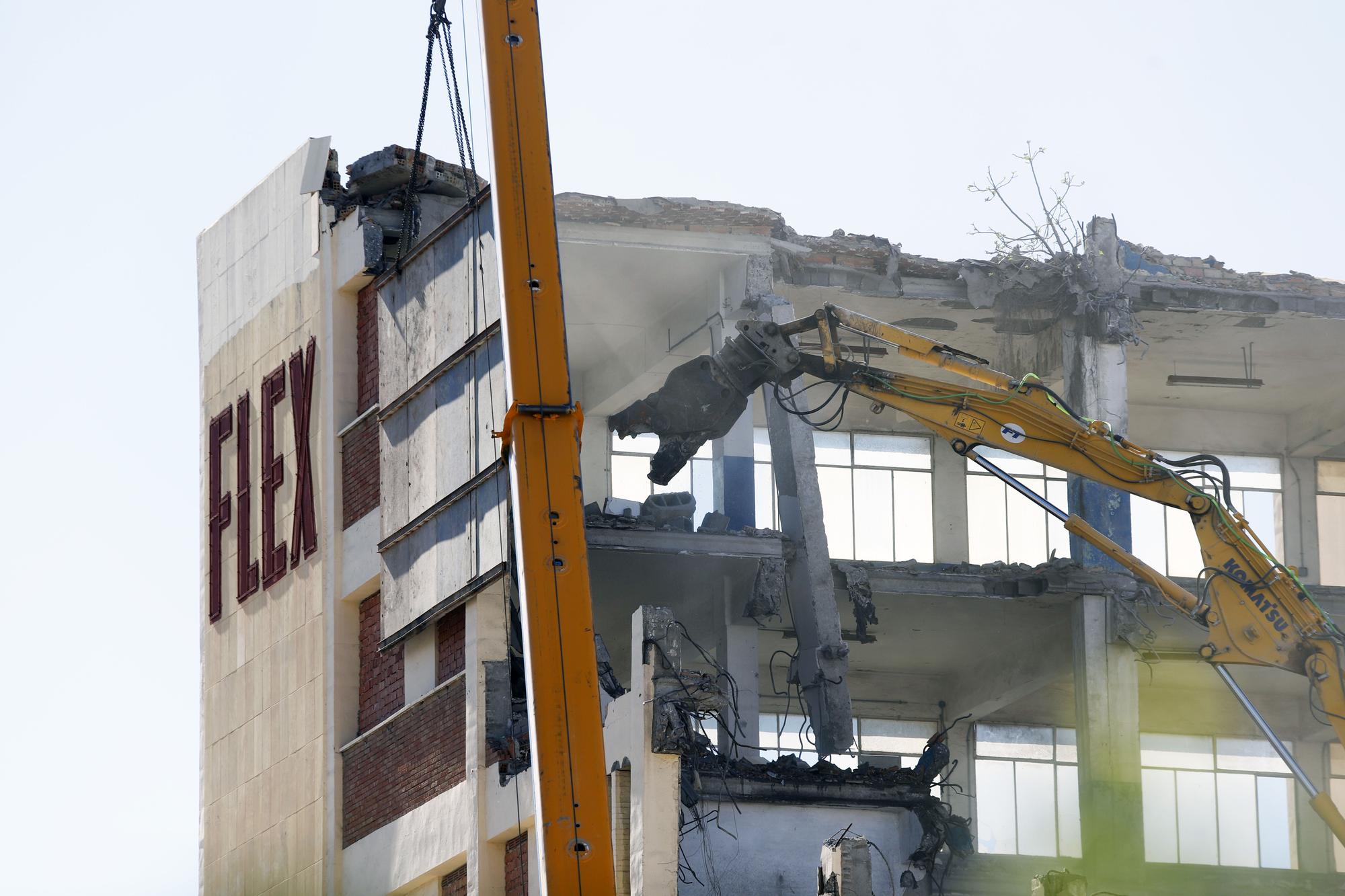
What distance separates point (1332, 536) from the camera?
38.9 m

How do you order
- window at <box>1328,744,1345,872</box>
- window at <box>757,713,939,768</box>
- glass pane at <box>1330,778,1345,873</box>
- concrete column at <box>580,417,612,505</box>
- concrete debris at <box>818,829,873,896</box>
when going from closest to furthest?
1. concrete debris at <box>818,829,873,896</box>
2. concrete column at <box>580,417,612,505</box>
3. window at <box>757,713,939,768</box>
4. glass pane at <box>1330,778,1345,873</box>
5. window at <box>1328,744,1345,872</box>

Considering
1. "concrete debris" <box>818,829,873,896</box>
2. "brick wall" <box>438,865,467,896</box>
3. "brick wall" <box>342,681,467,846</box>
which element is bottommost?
"concrete debris" <box>818,829,873,896</box>

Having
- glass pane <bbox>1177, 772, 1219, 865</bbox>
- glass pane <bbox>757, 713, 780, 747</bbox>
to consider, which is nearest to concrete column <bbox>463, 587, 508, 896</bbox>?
glass pane <bbox>757, 713, 780, 747</bbox>

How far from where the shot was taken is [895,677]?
3762 cm

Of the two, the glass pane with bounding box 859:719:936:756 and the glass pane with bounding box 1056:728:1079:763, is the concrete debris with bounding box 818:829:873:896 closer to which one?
the glass pane with bounding box 859:719:936:756

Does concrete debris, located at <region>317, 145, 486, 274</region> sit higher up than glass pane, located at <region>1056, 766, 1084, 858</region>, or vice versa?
concrete debris, located at <region>317, 145, 486, 274</region>

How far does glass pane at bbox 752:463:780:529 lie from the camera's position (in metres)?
36.3

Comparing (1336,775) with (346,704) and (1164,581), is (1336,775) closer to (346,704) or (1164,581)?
(1164,581)

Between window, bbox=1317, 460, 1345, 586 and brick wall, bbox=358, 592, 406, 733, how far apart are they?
65.1ft

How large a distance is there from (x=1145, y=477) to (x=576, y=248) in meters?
9.47

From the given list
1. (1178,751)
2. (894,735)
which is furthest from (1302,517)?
(894,735)

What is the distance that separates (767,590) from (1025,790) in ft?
32.4

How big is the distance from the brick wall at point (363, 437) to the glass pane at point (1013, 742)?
16.1 m

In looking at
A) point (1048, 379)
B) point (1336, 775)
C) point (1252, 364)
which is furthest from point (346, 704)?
point (1336, 775)
